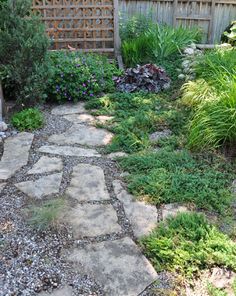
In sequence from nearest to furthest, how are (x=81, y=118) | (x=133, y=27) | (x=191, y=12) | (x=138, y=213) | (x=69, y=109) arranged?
1. (x=138, y=213)
2. (x=81, y=118)
3. (x=69, y=109)
4. (x=133, y=27)
5. (x=191, y=12)

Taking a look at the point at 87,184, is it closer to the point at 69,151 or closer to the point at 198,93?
the point at 69,151

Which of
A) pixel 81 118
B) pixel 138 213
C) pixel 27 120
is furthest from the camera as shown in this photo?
pixel 81 118

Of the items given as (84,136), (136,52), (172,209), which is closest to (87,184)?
(172,209)

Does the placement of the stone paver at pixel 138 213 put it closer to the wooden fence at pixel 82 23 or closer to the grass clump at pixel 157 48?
the grass clump at pixel 157 48

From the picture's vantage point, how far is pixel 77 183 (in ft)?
8.95

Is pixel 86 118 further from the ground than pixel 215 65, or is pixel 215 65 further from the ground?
pixel 215 65

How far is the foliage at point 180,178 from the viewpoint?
2.52 meters

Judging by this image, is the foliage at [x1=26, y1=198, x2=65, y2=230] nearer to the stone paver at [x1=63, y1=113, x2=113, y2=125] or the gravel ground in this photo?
the gravel ground

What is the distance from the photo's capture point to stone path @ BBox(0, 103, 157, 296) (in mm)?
1908

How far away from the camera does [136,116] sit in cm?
390

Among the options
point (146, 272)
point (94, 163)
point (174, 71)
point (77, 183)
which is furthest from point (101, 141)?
point (174, 71)

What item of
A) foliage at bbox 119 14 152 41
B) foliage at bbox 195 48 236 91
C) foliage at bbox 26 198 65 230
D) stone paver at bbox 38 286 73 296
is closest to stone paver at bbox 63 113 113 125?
foliage at bbox 195 48 236 91

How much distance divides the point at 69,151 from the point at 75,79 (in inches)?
59.0

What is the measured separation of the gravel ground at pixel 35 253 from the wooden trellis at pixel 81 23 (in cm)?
376
